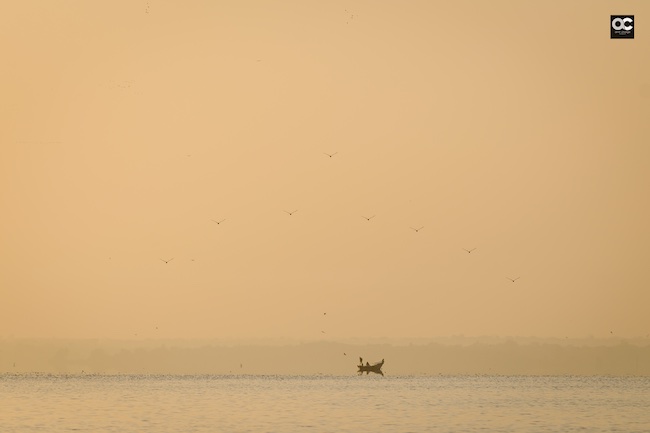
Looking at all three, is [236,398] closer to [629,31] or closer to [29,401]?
[29,401]

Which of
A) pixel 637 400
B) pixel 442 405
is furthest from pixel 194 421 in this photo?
pixel 637 400

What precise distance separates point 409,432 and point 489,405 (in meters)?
20.7

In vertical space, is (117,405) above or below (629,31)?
below

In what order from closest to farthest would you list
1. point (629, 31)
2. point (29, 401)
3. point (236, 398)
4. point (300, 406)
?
1. point (629, 31)
2. point (300, 406)
3. point (29, 401)
4. point (236, 398)

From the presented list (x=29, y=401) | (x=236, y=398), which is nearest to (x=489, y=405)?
(x=236, y=398)

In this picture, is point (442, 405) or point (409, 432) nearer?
point (409, 432)

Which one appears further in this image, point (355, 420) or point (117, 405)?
point (117, 405)

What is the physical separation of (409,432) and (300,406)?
704 inches

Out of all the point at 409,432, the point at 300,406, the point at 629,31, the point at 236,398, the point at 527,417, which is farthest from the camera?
the point at 236,398

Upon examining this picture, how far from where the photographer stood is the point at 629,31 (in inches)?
1682

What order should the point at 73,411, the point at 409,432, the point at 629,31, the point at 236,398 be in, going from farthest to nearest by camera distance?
the point at 236,398
the point at 73,411
the point at 629,31
the point at 409,432

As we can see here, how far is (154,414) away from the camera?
4812cm

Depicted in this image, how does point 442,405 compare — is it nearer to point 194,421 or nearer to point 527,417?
point 527,417

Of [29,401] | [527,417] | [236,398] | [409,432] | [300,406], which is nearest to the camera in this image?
[409,432]
